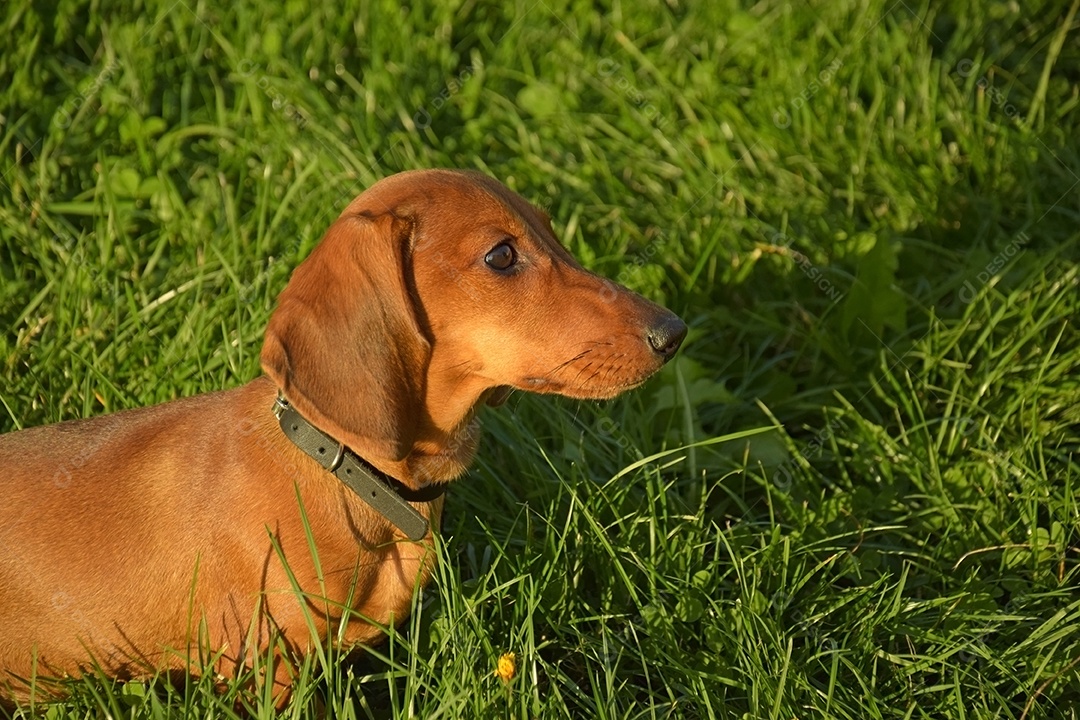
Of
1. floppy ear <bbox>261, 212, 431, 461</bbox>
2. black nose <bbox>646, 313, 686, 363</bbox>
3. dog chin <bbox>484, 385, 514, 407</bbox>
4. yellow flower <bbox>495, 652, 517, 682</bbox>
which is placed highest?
floppy ear <bbox>261, 212, 431, 461</bbox>

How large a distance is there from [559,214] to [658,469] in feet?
6.28

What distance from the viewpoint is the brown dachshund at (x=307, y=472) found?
10.2ft

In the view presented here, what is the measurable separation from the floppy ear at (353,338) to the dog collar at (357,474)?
120mm

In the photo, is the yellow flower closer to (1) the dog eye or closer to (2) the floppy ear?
(2) the floppy ear

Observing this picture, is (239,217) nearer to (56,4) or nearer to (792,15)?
(56,4)

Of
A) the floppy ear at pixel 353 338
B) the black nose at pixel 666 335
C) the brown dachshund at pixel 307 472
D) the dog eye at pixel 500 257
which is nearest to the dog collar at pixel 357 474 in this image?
the brown dachshund at pixel 307 472

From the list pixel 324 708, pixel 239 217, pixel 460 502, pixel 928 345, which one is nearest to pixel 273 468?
pixel 324 708

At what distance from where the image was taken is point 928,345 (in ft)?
15.5

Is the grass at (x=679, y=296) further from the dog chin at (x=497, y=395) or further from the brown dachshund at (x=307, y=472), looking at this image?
the dog chin at (x=497, y=395)

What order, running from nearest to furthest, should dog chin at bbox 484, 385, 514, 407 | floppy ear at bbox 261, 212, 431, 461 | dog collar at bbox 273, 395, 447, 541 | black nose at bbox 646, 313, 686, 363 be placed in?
floppy ear at bbox 261, 212, 431, 461
dog collar at bbox 273, 395, 447, 541
black nose at bbox 646, 313, 686, 363
dog chin at bbox 484, 385, 514, 407

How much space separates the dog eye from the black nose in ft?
1.33

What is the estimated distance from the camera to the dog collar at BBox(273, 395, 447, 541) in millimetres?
3057

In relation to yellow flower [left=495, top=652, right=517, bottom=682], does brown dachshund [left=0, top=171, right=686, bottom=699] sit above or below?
above

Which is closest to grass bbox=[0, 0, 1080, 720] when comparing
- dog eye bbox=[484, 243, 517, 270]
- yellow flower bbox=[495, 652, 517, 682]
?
yellow flower bbox=[495, 652, 517, 682]
